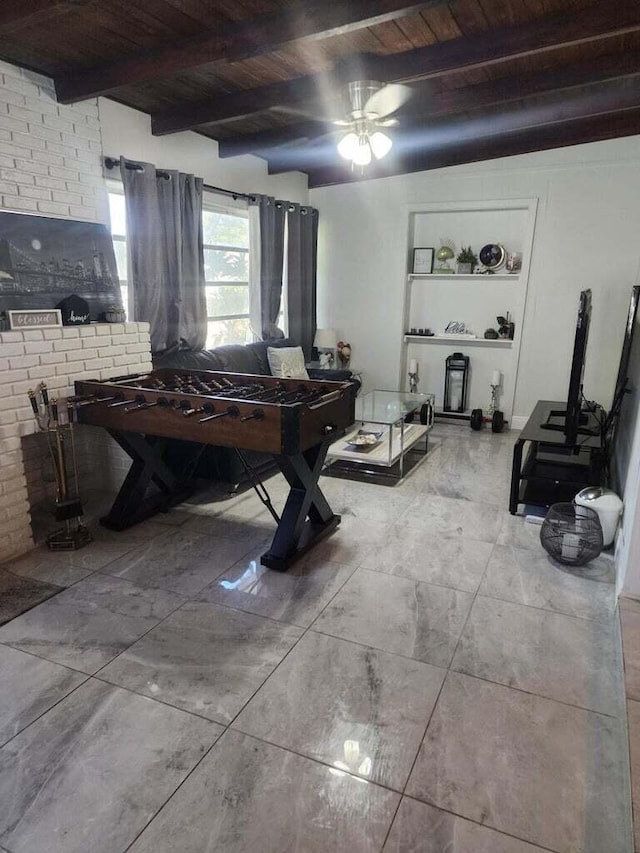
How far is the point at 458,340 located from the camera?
5730 mm

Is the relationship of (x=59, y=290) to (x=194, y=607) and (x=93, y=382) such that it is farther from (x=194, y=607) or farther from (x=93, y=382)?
(x=194, y=607)

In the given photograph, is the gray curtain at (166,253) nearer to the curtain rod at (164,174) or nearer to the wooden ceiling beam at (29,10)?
the curtain rod at (164,174)

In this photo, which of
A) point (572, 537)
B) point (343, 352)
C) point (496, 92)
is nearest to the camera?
point (572, 537)

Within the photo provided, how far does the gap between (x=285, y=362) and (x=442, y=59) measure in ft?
9.11

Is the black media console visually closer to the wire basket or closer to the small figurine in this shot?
the wire basket

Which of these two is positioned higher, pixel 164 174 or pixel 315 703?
pixel 164 174

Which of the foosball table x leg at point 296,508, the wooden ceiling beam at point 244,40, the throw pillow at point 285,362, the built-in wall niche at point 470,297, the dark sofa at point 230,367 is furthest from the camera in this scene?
the built-in wall niche at point 470,297

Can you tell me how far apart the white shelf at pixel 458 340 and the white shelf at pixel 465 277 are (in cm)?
60

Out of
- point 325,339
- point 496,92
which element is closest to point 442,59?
point 496,92

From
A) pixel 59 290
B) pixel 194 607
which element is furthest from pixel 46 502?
pixel 194 607

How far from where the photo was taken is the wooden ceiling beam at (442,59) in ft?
8.51

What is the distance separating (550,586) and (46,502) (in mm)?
2995

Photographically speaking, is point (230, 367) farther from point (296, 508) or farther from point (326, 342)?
point (296, 508)

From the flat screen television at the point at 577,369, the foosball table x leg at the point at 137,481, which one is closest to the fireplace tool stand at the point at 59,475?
the foosball table x leg at the point at 137,481
